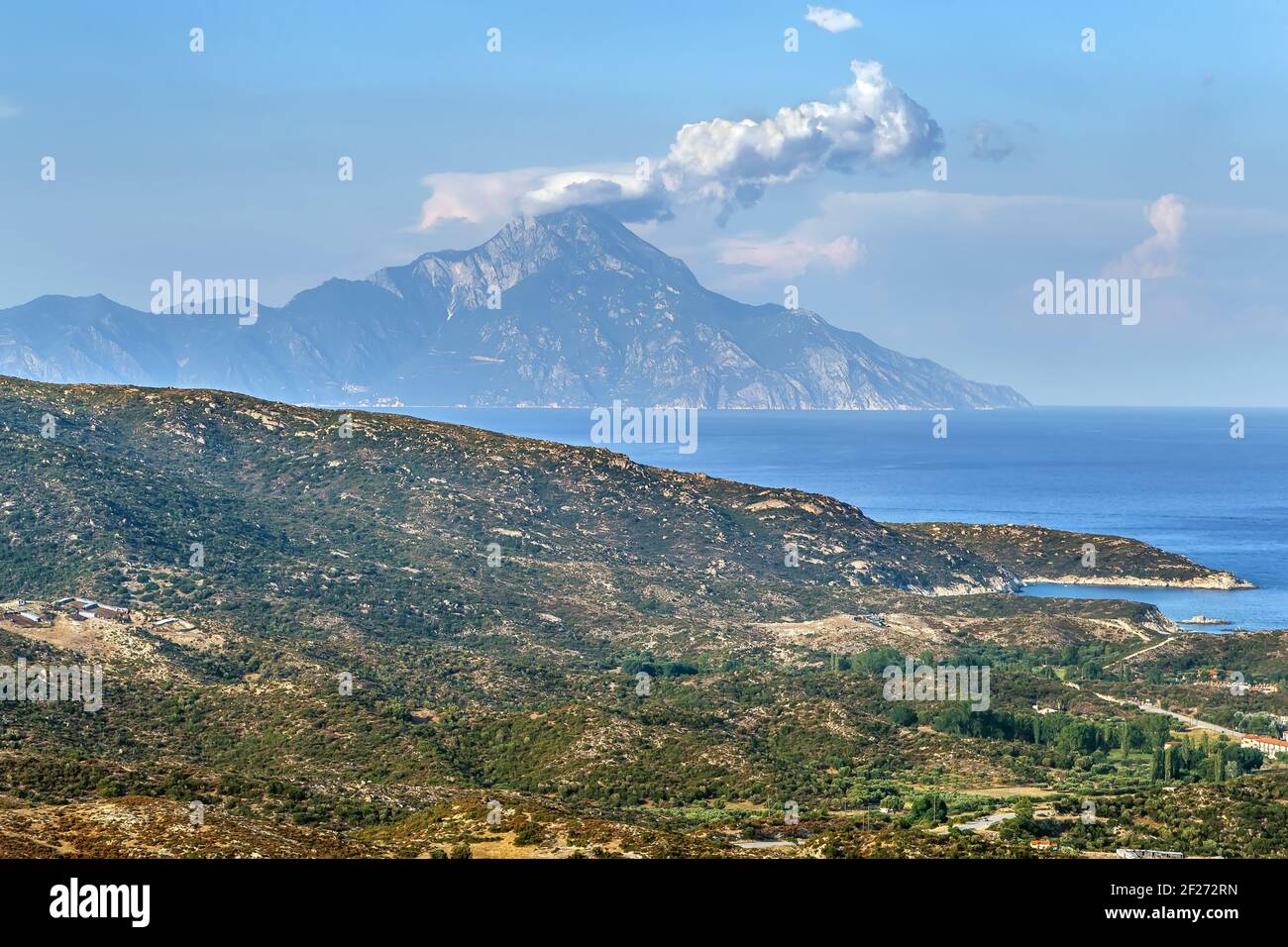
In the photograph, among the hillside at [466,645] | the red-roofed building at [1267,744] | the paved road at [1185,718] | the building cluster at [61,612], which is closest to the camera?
the hillside at [466,645]

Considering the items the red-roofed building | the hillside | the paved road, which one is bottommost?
the paved road

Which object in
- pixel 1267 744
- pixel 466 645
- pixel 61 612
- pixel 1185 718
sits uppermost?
pixel 61 612

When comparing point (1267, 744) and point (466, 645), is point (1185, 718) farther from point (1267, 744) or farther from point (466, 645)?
point (466, 645)

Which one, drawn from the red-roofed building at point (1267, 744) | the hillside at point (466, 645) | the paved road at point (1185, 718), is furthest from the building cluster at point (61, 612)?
the red-roofed building at point (1267, 744)

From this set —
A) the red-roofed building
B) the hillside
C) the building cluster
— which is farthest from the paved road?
the building cluster

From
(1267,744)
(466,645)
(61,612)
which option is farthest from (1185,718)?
(61,612)

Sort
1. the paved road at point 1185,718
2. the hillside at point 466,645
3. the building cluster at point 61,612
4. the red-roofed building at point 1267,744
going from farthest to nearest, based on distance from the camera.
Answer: the paved road at point 1185,718, the building cluster at point 61,612, the red-roofed building at point 1267,744, the hillside at point 466,645

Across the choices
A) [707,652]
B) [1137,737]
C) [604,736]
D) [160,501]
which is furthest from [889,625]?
[160,501]

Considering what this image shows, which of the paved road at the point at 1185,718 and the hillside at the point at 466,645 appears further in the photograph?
the paved road at the point at 1185,718

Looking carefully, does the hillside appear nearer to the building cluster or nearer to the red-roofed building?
the building cluster

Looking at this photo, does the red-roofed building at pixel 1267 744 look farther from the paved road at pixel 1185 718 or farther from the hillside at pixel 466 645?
the hillside at pixel 466 645
